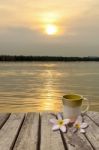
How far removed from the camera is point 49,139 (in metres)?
3.04

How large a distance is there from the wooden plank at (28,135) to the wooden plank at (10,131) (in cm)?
5

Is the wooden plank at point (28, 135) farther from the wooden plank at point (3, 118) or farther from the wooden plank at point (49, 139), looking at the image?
the wooden plank at point (3, 118)

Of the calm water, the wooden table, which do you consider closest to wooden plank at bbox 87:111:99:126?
the wooden table

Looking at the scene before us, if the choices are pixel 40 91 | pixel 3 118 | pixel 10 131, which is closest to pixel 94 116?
pixel 3 118

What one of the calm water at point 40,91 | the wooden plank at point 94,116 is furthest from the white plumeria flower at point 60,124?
the calm water at point 40,91

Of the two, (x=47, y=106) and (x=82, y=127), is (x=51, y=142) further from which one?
(x=47, y=106)

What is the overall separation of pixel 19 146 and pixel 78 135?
1.90ft

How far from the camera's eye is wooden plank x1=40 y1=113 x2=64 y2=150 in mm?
2840

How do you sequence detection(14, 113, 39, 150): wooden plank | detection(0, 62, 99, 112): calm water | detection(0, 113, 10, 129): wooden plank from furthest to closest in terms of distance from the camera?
detection(0, 62, 99, 112): calm water
detection(0, 113, 10, 129): wooden plank
detection(14, 113, 39, 150): wooden plank

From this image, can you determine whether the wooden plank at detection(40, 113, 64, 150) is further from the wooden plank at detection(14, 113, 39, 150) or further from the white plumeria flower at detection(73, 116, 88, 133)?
the white plumeria flower at detection(73, 116, 88, 133)

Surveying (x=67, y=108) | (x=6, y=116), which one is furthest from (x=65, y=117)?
(x=6, y=116)

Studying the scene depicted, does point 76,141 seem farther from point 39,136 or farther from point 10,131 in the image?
point 10,131

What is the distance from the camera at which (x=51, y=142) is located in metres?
2.96

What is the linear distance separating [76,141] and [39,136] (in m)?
0.34
